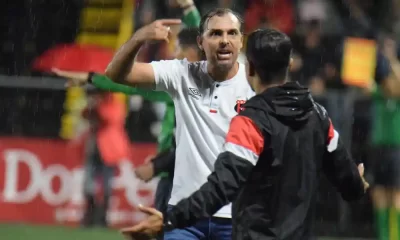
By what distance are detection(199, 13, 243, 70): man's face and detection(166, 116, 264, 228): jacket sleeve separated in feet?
4.53

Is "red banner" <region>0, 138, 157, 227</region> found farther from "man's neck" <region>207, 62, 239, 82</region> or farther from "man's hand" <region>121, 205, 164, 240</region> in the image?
"man's hand" <region>121, 205, 164, 240</region>

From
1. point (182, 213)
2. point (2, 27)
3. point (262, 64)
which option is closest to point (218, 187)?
point (182, 213)

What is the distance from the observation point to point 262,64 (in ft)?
14.4

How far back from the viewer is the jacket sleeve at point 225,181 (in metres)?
4.12

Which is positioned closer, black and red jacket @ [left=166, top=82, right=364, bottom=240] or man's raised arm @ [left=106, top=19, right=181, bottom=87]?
black and red jacket @ [left=166, top=82, right=364, bottom=240]

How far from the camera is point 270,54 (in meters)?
4.36

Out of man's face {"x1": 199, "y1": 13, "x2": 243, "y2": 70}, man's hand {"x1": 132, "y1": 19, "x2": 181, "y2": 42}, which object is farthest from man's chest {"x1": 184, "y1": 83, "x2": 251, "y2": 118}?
man's hand {"x1": 132, "y1": 19, "x2": 181, "y2": 42}

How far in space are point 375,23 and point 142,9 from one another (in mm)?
3897

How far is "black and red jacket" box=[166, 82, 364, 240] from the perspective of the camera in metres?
4.21

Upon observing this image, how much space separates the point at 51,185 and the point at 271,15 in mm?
4795

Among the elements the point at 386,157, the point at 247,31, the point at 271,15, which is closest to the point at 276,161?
the point at 386,157

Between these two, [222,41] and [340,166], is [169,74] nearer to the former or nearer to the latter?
[222,41]

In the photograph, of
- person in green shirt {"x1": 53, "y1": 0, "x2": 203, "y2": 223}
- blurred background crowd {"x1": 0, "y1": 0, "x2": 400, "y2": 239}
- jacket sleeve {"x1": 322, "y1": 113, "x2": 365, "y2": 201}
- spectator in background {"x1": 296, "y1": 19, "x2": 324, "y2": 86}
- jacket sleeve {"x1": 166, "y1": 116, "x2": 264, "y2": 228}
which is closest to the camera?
jacket sleeve {"x1": 166, "y1": 116, "x2": 264, "y2": 228}

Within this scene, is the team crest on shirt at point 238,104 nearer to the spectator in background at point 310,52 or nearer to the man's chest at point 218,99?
the man's chest at point 218,99
